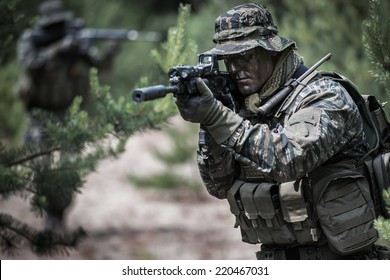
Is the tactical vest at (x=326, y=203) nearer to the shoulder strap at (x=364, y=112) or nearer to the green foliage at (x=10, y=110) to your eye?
the shoulder strap at (x=364, y=112)

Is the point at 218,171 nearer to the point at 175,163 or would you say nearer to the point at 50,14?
the point at 50,14

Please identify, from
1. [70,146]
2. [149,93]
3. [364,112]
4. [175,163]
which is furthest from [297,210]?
[175,163]

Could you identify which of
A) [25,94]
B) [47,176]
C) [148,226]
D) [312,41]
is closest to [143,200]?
[148,226]

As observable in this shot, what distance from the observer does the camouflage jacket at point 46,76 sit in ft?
31.7

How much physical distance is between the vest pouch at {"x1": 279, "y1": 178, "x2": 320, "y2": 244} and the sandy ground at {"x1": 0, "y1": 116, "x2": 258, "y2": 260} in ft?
14.3

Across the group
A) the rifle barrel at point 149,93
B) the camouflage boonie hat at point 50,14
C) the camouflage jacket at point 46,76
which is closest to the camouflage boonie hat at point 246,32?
the rifle barrel at point 149,93

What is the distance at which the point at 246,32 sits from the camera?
12.5ft

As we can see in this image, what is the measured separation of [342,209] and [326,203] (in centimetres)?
7

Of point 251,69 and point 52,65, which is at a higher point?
point 52,65

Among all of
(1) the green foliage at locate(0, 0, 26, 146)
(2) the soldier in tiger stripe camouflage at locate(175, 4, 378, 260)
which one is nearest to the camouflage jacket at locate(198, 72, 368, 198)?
(2) the soldier in tiger stripe camouflage at locate(175, 4, 378, 260)

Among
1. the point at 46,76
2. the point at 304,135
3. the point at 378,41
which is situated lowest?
the point at 304,135

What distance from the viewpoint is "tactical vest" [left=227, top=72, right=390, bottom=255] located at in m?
3.84

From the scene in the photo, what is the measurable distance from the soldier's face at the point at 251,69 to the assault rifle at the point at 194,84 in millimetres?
46

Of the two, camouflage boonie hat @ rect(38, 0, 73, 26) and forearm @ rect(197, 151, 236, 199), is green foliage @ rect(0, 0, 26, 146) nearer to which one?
camouflage boonie hat @ rect(38, 0, 73, 26)
